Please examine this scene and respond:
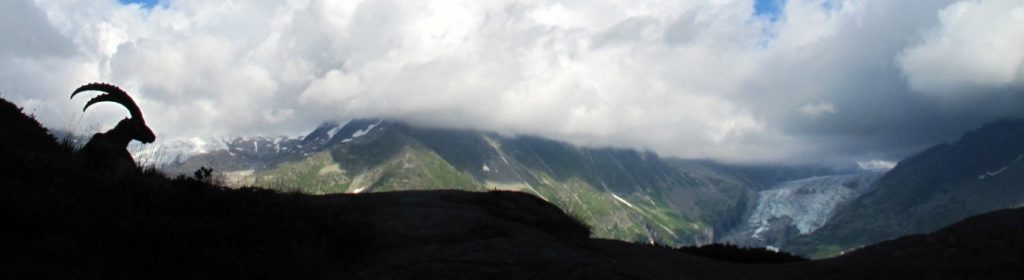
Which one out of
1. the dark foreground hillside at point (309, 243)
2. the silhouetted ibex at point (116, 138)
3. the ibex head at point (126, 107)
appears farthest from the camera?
the ibex head at point (126, 107)

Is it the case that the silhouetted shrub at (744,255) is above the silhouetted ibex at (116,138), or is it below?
below

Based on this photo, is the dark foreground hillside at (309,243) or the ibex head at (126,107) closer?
the dark foreground hillside at (309,243)

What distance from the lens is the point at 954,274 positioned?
46.4ft

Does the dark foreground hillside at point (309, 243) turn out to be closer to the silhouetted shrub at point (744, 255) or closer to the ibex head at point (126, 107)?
the ibex head at point (126, 107)

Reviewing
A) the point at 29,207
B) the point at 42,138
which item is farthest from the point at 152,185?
the point at 42,138

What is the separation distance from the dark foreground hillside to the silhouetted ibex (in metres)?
Answer: 0.96

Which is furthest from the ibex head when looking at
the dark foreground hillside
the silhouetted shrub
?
the silhouetted shrub

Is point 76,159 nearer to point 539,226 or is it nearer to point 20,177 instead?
point 20,177

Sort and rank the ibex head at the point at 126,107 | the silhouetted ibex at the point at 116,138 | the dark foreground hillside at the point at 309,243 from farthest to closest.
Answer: the ibex head at the point at 126,107 → the silhouetted ibex at the point at 116,138 → the dark foreground hillside at the point at 309,243

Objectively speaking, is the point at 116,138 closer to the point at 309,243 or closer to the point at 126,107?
the point at 126,107

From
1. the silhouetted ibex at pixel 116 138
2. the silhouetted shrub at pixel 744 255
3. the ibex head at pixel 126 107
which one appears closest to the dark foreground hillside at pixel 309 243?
the silhouetted ibex at pixel 116 138

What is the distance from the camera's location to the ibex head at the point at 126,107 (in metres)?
21.8

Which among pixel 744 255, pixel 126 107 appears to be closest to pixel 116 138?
pixel 126 107

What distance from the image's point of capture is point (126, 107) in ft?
75.0
